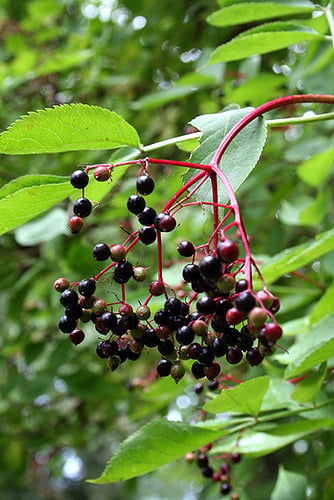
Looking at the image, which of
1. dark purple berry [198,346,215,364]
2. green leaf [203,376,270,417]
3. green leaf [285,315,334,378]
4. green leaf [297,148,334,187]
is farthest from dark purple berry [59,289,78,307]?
green leaf [297,148,334,187]

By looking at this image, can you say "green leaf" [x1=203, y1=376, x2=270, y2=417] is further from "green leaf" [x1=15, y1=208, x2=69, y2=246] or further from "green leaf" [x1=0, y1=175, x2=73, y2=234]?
"green leaf" [x1=15, y1=208, x2=69, y2=246]

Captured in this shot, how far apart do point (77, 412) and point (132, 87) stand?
223 cm

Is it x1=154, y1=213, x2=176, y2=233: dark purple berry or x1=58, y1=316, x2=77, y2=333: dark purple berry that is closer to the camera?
x1=154, y1=213, x2=176, y2=233: dark purple berry

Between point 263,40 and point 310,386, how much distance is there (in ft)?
2.57

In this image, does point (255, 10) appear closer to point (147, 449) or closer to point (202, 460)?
point (147, 449)

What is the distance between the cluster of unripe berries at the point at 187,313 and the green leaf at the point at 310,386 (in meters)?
0.40

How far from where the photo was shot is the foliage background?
2.27 m

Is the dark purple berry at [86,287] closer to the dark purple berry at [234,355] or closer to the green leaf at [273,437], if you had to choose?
the dark purple berry at [234,355]

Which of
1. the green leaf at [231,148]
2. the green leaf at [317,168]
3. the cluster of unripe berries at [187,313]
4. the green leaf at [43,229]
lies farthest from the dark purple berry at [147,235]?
the green leaf at [317,168]

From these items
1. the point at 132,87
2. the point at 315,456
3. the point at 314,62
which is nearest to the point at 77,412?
the point at 315,456

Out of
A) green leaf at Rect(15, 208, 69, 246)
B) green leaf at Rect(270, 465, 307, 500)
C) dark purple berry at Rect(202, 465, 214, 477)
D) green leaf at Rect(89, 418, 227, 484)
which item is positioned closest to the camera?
green leaf at Rect(89, 418, 227, 484)

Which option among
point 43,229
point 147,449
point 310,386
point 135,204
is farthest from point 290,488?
point 43,229

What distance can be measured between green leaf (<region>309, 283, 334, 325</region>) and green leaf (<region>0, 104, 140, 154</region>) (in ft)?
2.26

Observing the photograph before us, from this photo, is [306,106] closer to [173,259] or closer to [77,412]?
[173,259]
